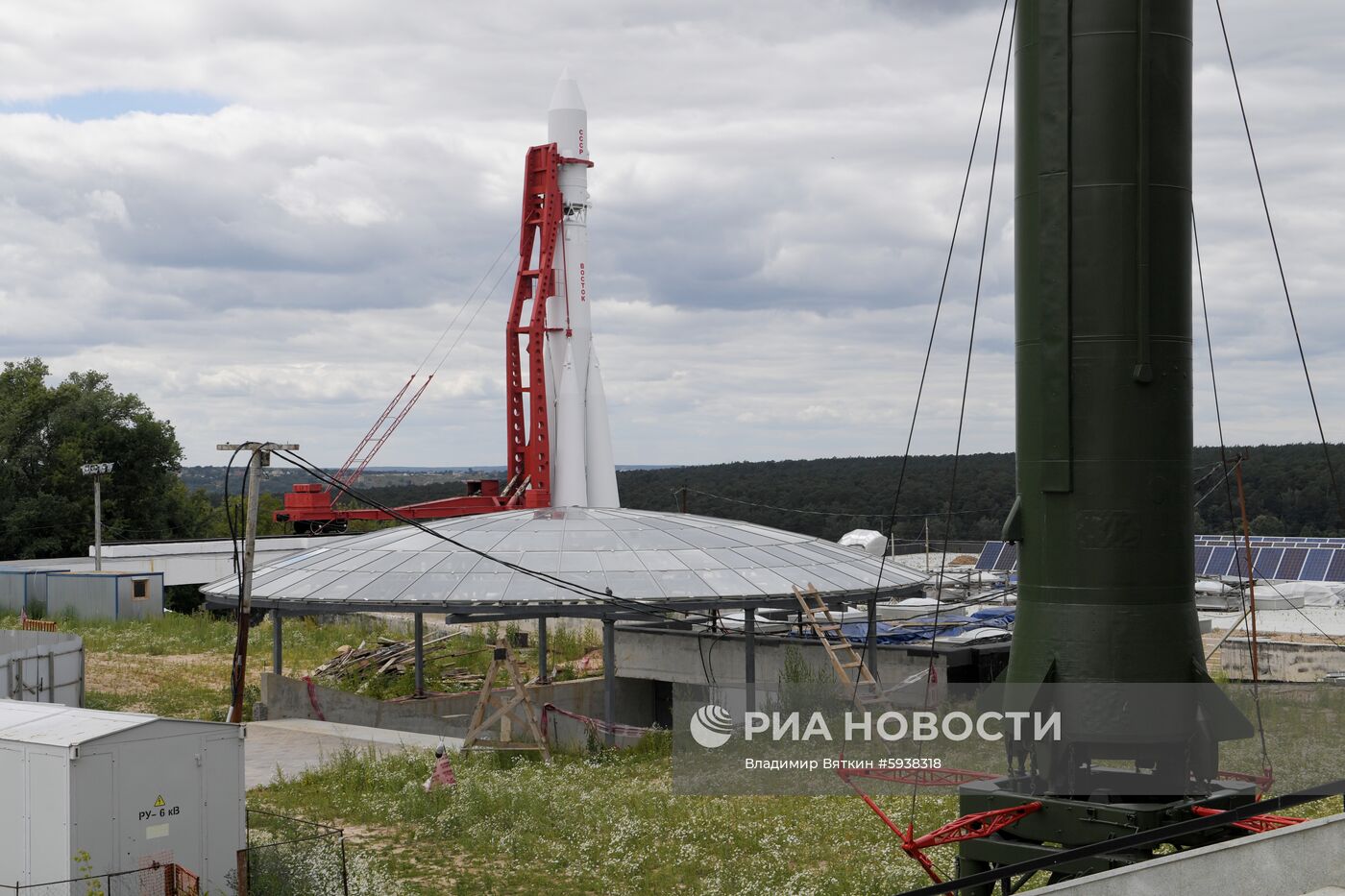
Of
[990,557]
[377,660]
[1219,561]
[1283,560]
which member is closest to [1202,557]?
[1219,561]

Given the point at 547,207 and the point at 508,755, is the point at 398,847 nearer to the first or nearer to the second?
the point at 508,755

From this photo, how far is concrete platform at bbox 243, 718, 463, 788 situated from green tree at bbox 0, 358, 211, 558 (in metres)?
52.4

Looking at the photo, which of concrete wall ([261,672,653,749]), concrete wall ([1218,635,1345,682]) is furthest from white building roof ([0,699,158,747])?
concrete wall ([1218,635,1345,682])

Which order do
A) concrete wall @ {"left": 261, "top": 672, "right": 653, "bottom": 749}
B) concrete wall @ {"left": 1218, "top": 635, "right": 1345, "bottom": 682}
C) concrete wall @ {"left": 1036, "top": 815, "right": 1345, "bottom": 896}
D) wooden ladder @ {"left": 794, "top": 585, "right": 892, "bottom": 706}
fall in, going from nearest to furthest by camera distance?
concrete wall @ {"left": 1036, "top": 815, "right": 1345, "bottom": 896} → wooden ladder @ {"left": 794, "top": 585, "right": 892, "bottom": 706} → concrete wall @ {"left": 261, "top": 672, "right": 653, "bottom": 749} → concrete wall @ {"left": 1218, "top": 635, "right": 1345, "bottom": 682}

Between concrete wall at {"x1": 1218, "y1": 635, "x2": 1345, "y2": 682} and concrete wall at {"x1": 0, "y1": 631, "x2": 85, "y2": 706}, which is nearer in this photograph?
concrete wall at {"x1": 0, "y1": 631, "x2": 85, "y2": 706}

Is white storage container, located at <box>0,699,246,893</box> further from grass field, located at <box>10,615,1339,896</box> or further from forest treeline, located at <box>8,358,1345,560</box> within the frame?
forest treeline, located at <box>8,358,1345,560</box>

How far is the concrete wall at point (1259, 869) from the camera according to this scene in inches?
361

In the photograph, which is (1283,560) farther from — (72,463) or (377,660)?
(72,463)

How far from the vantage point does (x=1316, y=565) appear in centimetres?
4816

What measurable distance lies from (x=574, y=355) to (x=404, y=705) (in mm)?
14855

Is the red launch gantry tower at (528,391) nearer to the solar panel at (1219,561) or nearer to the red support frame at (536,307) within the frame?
the red support frame at (536,307)

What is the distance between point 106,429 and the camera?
79.0 meters

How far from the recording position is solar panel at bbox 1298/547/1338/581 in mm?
47438

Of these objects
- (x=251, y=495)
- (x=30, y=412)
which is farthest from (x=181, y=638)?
(x=30, y=412)
